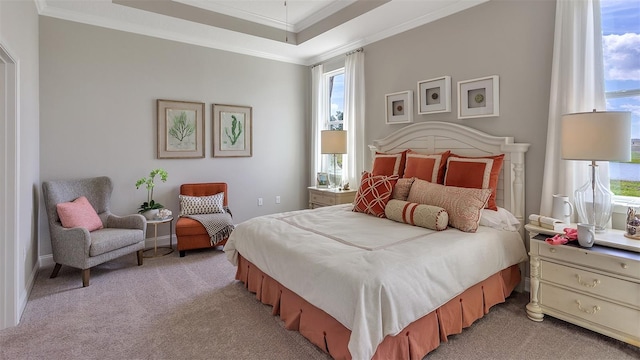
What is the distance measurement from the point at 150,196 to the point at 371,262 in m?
3.53

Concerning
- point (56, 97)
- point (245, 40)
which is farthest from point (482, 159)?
point (56, 97)

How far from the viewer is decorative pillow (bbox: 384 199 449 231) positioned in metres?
2.67

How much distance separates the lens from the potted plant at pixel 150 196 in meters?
4.07

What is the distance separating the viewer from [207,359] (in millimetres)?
2090

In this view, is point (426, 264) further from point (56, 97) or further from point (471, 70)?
point (56, 97)

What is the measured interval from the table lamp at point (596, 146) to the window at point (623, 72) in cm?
18

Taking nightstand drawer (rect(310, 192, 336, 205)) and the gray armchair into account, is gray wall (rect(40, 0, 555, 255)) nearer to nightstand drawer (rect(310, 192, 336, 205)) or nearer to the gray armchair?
the gray armchair

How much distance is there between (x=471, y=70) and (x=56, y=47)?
177 inches

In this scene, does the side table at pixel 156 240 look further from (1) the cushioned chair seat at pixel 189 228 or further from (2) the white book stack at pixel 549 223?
(2) the white book stack at pixel 549 223

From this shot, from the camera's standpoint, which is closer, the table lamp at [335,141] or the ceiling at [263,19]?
the ceiling at [263,19]

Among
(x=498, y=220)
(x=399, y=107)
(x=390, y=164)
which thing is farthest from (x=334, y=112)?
(x=498, y=220)

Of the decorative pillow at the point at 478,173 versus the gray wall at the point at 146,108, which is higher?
the gray wall at the point at 146,108

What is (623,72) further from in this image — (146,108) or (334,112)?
(146,108)

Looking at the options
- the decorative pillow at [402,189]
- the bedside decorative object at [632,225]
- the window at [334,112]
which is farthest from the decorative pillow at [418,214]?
the window at [334,112]
